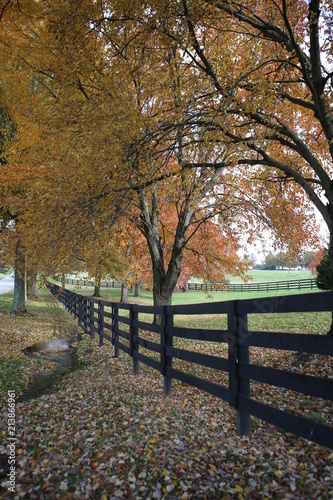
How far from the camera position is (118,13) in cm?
616

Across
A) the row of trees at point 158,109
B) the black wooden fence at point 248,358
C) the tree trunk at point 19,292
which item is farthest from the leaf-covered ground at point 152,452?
the tree trunk at point 19,292

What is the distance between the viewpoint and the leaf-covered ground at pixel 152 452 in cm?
319

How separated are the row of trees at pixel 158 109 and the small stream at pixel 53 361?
263cm

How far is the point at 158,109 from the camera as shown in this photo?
7.70 metres

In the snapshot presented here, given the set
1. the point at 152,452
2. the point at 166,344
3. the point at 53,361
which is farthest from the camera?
the point at 53,361

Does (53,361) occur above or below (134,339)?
below

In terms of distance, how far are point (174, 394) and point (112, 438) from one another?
73.2 inches

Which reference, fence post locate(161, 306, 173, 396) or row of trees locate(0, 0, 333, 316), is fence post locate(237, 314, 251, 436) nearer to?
fence post locate(161, 306, 173, 396)

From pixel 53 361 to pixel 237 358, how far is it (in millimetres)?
7413

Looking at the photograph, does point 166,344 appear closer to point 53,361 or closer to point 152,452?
point 152,452

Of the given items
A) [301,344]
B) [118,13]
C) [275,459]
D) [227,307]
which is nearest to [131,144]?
[118,13]

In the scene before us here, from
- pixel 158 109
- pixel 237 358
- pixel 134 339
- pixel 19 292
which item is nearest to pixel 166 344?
pixel 134 339

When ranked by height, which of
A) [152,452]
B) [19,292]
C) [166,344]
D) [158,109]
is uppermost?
[158,109]

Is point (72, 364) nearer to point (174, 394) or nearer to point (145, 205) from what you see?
point (174, 394)
